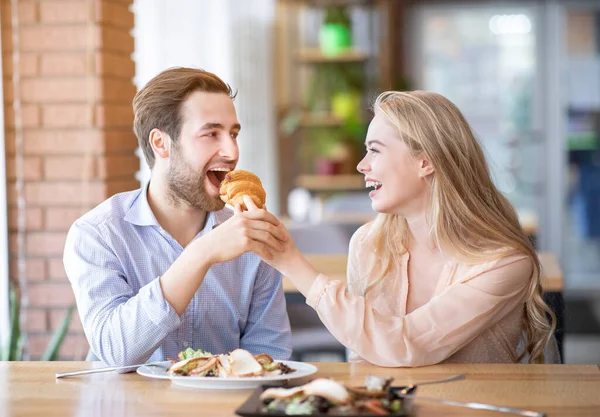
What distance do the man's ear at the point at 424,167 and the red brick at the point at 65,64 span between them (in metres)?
1.67

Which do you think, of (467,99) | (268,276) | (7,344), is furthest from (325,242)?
(467,99)

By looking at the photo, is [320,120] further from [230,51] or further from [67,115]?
[67,115]

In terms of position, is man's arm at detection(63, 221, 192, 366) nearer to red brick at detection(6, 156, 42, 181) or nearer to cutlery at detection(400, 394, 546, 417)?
cutlery at detection(400, 394, 546, 417)

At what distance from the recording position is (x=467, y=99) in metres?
9.27

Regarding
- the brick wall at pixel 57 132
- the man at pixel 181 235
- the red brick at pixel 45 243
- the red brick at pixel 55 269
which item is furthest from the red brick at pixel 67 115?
the man at pixel 181 235

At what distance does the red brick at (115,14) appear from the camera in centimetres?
367

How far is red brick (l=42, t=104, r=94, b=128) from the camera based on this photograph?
3.69 metres

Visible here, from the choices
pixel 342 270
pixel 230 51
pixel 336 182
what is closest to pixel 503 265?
pixel 342 270

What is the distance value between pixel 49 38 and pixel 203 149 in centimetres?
146

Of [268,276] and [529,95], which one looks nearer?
[268,276]

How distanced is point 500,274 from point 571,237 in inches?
284

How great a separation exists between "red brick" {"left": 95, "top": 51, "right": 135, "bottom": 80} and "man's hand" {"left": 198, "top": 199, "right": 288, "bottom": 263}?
1687 millimetres

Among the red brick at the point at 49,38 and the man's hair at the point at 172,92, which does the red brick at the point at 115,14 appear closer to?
the red brick at the point at 49,38

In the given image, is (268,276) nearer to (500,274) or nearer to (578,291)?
(500,274)
